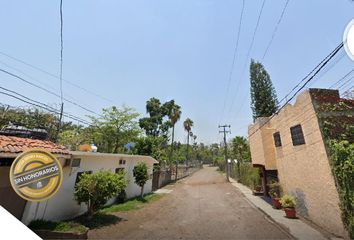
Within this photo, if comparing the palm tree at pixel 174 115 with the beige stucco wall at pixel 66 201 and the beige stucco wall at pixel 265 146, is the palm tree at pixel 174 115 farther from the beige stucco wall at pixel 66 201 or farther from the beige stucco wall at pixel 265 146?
the beige stucco wall at pixel 66 201

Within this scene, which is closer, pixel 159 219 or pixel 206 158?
pixel 159 219

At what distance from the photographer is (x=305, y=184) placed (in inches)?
365

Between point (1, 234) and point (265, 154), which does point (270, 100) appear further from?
point (1, 234)

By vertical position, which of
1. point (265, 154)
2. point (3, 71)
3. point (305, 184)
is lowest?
point (305, 184)

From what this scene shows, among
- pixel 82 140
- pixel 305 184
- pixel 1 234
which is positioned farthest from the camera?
pixel 82 140

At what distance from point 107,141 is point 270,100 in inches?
1045

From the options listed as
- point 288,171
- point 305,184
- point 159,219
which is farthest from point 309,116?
point 159,219

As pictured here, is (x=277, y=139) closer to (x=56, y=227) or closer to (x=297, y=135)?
(x=297, y=135)

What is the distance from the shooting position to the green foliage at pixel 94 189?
8258 mm

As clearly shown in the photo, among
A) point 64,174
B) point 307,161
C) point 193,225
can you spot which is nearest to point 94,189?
point 64,174

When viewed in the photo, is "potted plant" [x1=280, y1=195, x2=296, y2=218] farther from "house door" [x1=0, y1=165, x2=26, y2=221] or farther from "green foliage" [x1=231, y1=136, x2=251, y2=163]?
"green foliage" [x1=231, y1=136, x2=251, y2=163]

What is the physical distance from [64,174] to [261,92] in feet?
104

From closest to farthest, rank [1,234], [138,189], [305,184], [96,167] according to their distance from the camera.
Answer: [1,234] < [305,184] < [96,167] < [138,189]

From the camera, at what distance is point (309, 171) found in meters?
8.79
